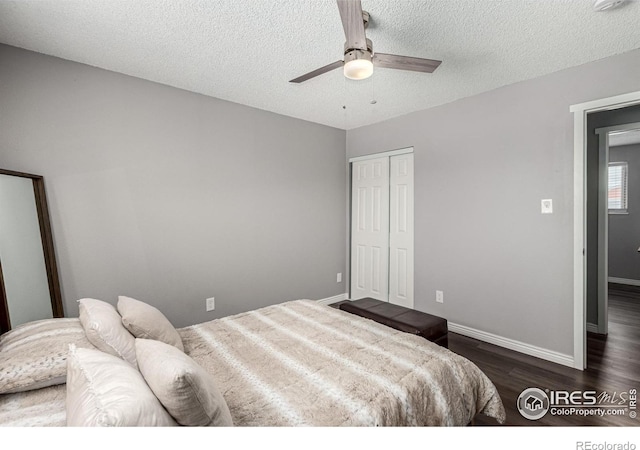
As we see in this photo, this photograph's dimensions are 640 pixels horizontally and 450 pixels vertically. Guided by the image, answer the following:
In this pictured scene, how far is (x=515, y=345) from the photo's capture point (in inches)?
109

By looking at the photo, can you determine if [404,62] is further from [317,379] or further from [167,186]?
[167,186]

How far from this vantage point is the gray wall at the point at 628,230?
505 cm

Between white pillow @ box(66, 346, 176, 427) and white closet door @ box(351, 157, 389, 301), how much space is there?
3.28 metres

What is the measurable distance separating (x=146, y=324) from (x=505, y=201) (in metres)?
3.03

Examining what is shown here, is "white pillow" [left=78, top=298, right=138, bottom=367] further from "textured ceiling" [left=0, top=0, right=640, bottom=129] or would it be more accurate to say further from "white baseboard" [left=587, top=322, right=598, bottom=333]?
"white baseboard" [left=587, top=322, right=598, bottom=333]

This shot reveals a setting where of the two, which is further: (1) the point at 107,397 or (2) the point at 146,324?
(2) the point at 146,324

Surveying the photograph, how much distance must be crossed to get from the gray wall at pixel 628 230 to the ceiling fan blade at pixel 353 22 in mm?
6224

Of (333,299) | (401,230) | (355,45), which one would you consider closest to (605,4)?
(355,45)

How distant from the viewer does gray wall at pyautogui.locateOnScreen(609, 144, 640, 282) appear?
199 inches

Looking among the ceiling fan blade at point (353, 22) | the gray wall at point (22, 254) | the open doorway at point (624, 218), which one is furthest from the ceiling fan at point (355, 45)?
the open doorway at point (624, 218)

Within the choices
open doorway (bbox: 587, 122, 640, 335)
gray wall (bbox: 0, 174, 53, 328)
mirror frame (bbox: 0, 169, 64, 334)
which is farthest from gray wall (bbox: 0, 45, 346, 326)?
open doorway (bbox: 587, 122, 640, 335)

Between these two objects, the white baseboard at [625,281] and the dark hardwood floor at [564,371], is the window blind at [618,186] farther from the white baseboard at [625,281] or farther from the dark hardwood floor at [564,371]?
the dark hardwood floor at [564,371]

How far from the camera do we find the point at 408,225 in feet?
12.0
